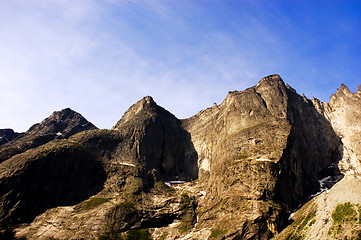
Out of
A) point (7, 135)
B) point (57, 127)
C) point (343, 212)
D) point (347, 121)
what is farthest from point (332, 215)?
point (7, 135)

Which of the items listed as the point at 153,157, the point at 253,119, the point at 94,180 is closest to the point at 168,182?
the point at 153,157

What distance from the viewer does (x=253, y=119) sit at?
101812 millimetres

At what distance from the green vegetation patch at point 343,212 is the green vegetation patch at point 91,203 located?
61.6 meters

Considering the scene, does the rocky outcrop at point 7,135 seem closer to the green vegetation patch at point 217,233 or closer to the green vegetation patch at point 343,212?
the green vegetation patch at point 217,233

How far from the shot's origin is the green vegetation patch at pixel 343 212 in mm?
54969

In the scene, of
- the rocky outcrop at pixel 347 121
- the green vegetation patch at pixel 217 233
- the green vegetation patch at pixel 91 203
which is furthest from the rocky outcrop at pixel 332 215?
the green vegetation patch at pixel 91 203

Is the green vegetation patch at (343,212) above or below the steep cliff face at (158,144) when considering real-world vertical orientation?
below

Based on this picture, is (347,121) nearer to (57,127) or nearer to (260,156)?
(260,156)

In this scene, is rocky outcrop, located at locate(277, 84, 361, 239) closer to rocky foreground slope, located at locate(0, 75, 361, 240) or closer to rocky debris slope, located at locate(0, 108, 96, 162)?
rocky foreground slope, located at locate(0, 75, 361, 240)

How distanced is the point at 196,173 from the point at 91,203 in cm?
4994

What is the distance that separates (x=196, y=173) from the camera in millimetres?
117875

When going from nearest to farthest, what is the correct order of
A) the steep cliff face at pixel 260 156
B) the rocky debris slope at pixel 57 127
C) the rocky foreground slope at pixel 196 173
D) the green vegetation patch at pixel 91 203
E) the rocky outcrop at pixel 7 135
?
the steep cliff face at pixel 260 156, the rocky foreground slope at pixel 196 173, the green vegetation patch at pixel 91 203, the rocky debris slope at pixel 57 127, the rocky outcrop at pixel 7 135

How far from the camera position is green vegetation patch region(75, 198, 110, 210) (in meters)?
79.4

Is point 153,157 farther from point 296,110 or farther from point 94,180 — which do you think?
point 296,110
